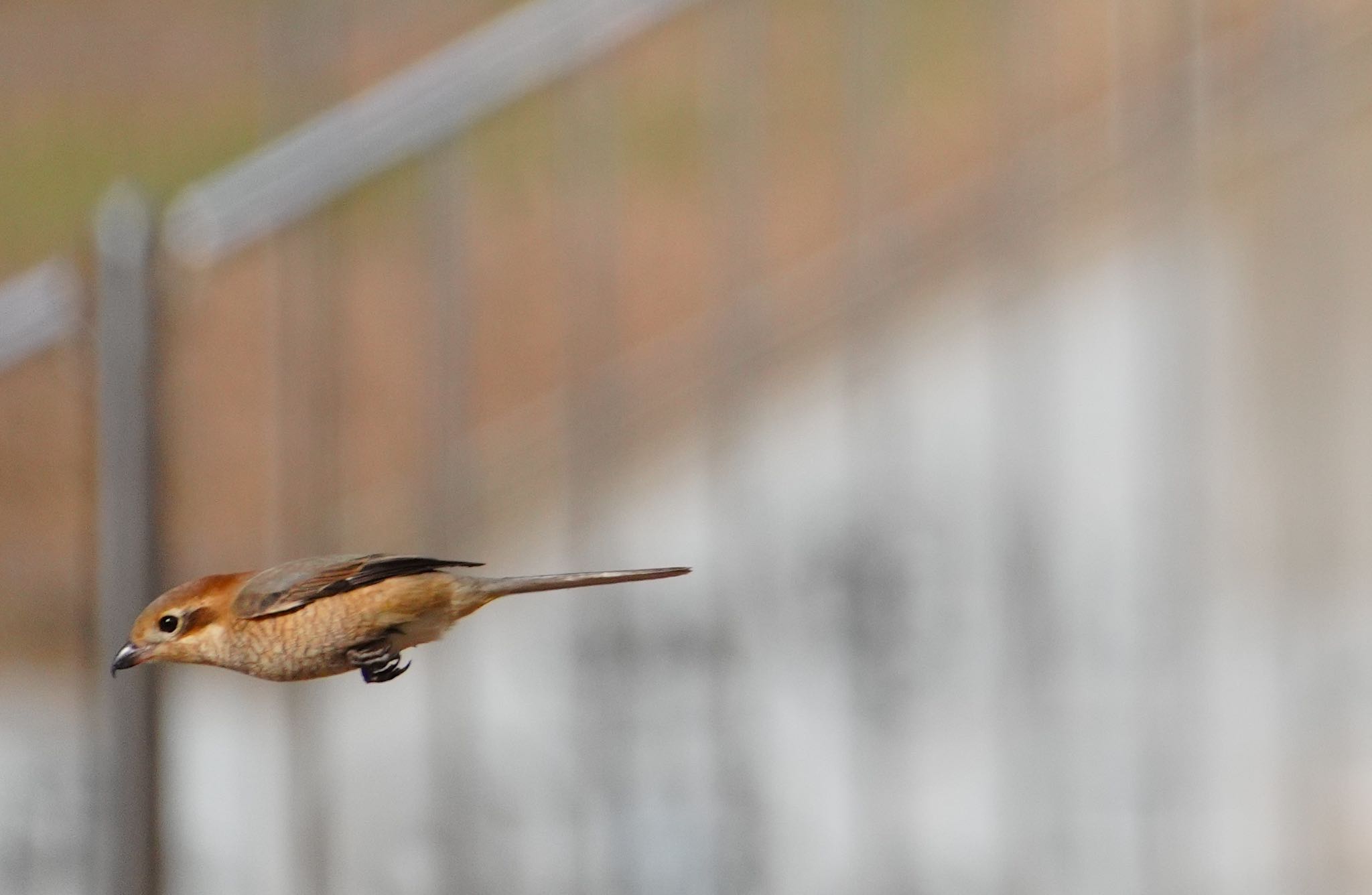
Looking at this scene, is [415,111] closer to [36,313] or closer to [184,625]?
[36,313]

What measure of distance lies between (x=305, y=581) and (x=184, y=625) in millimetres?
13

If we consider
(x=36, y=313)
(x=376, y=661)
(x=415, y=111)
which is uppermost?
(x=415, y=111)

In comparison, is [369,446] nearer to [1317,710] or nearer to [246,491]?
[246,491]

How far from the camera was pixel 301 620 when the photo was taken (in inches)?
6.0

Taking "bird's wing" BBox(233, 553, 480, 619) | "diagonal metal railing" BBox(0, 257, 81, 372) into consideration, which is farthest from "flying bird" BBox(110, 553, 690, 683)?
"diagonal metal railing" BBox(0, 257, 81, 372)

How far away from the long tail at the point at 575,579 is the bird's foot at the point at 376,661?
1cm

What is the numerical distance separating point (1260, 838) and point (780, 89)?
660mm

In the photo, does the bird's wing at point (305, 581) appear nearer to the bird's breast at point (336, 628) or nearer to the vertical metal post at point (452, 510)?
the bird's breast at point (336, 628)

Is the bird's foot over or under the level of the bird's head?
under

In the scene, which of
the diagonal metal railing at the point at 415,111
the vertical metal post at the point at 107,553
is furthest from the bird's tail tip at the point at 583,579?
the diagonal metal railing at the point at 415,111

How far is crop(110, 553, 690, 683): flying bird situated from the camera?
0.15 m

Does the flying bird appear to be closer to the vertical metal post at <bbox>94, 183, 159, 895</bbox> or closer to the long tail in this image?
the long tail

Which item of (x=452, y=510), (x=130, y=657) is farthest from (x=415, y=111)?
(x=130, y=657)

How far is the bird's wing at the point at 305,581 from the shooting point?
150 mm
